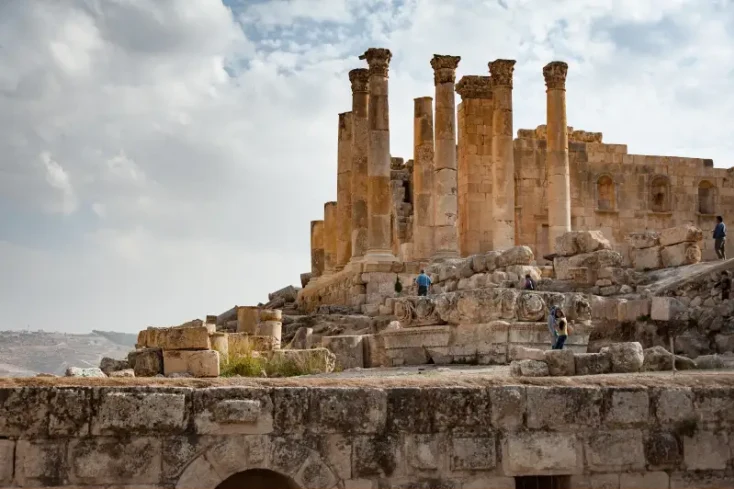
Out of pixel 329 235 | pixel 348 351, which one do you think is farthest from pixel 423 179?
pixel 348 351

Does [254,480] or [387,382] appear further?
[254,480]

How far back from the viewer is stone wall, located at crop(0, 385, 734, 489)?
25.0 ft

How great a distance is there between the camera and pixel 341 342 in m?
18.6

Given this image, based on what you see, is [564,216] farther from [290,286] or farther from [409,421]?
[409,421]

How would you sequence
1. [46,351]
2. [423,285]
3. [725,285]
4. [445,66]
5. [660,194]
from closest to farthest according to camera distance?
[725,285] → [423,285] → [445,66] → [660,194] → [46,351]

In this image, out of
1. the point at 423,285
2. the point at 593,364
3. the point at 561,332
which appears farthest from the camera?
the point at 423,285

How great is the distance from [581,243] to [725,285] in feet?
15.9

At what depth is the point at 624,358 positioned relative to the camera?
11.6m

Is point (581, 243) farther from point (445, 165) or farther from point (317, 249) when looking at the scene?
point (317, 249)

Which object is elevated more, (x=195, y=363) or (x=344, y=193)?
(x=344, y=193)

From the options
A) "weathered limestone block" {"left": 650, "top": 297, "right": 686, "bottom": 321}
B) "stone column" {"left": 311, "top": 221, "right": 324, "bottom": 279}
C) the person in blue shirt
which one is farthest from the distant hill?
"weathered limestone block" {"left": 650, "top": 297, "right": 686, "bottom": 321}

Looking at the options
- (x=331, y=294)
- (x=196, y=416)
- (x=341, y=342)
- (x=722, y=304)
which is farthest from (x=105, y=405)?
(x=331, y=294)

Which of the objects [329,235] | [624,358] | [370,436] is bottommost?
[370,436]

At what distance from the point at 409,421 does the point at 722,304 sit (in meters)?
10.5
